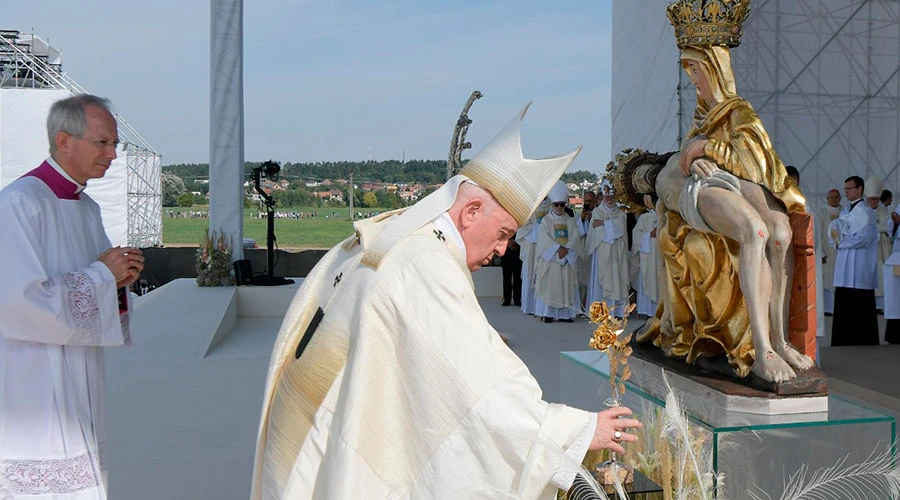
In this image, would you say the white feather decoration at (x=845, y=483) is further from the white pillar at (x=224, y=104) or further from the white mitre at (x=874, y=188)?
the white pillar at (x=224, y=104)

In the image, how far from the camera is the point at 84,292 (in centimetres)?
313

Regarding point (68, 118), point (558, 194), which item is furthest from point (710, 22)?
point (558, 194)

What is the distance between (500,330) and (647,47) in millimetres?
7956

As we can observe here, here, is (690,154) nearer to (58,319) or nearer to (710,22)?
(710,22)

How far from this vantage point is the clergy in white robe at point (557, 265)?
1166cm

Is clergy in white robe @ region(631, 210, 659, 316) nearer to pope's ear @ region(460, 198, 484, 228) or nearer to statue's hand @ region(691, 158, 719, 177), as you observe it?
statue's hand @ region(691, 158, 719, 177)

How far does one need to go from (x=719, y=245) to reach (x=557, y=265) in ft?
26.1

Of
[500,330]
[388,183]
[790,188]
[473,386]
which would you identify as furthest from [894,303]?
[388,183]

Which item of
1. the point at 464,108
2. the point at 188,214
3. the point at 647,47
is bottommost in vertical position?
the point at 188,214

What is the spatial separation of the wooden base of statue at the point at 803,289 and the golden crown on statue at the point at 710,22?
0.83m

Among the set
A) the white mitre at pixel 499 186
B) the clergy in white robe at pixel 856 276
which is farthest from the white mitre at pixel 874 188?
the white mitre at pixel 499 186

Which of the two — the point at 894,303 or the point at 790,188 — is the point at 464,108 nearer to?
the point at 894,303

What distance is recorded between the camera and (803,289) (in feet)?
12.2

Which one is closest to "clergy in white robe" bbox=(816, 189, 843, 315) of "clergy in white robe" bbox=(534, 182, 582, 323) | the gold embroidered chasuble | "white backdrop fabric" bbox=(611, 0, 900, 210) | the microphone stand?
"white backdrop fabric" bbox=(611, 0, 900, 210)
